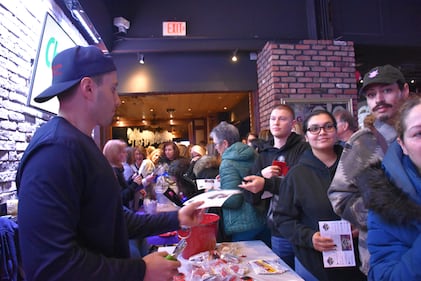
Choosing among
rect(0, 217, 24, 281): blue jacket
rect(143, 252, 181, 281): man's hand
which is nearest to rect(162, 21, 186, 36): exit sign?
rect(0, 217, 24, 281): blue jacket

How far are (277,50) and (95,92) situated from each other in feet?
14.0

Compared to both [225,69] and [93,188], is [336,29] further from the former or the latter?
[93,188]

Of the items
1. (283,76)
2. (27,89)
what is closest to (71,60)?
(27,89)

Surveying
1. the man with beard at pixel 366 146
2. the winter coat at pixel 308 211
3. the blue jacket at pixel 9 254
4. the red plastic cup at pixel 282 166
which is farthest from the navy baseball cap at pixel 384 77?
the blue jacket at pixel 9 254

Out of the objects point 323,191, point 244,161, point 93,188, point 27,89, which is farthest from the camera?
point 27,89

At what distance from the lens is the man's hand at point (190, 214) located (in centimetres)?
131

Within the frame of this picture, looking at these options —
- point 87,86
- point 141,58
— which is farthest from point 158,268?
point 141,58

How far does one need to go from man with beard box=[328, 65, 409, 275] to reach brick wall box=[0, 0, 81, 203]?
2.37 metres

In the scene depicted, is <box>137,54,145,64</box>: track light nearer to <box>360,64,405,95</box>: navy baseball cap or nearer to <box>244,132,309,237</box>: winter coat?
<box>244,132,309,237</box>: winter coat

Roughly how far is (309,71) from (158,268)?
463 cm

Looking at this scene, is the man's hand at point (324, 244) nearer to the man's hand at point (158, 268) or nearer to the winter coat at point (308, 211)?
the winter coat at point (308, 211)

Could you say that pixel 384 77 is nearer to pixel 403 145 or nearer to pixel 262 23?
pixel 403 145

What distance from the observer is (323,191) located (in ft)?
5.39

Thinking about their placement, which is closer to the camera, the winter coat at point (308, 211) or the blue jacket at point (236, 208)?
A: the winter coat at point (308, 211)
